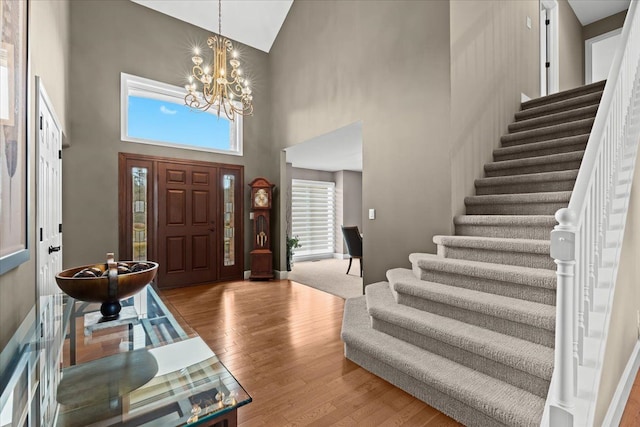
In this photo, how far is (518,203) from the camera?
2.82 m

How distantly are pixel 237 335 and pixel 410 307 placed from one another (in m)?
1.66

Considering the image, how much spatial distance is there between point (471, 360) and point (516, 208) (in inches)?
Result: 67.4

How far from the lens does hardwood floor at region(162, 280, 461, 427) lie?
172 centimetres

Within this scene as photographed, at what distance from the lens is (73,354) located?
1.09 meters

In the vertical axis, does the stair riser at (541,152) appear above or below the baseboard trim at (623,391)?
above

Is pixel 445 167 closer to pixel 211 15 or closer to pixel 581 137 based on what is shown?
pixel 581 137

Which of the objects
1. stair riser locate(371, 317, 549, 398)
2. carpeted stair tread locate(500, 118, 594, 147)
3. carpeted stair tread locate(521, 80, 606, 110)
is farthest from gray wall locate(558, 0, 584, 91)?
stair riser locate(371, 317, 549, 398)

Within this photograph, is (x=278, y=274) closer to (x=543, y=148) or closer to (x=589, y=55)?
(x=543, y=148)

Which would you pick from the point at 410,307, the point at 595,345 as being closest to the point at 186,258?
the point at 410,307

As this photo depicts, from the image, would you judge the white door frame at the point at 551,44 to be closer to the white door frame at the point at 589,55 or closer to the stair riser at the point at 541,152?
the white door frame at the point at 589,55

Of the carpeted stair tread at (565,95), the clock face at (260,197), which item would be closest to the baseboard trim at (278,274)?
the clock face at (260,197)

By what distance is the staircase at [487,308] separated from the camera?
5.21 feet

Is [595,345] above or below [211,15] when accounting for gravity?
below

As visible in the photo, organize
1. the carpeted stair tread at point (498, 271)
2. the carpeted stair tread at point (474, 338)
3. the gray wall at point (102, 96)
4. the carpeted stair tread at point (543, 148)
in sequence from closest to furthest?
the carpeted stair tread at point (474, 338)
the carpeted stair tread at point (498, 271)
the carpeted stair tread at point (543, 148)
the gray wall at point (102, 96)
